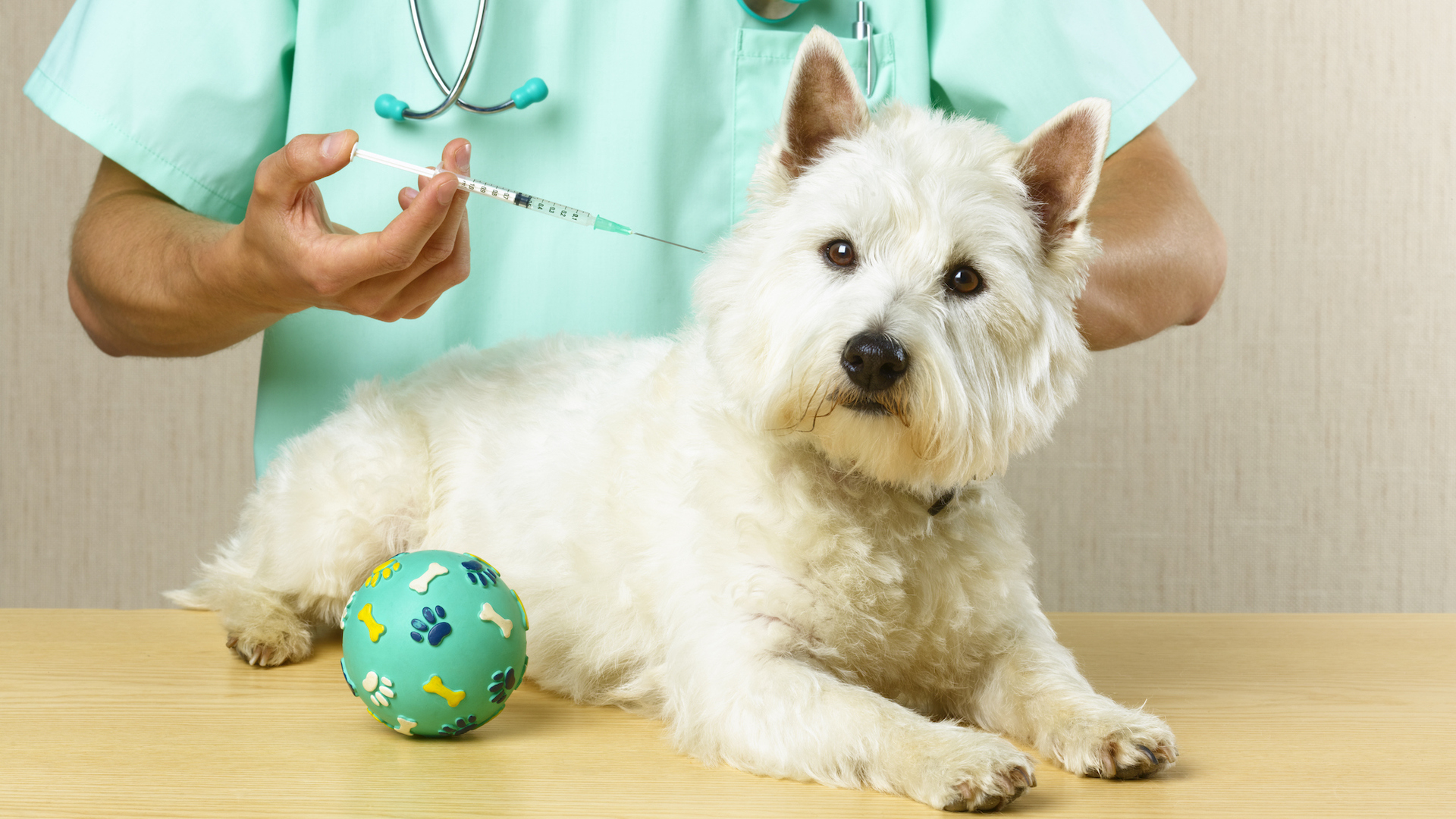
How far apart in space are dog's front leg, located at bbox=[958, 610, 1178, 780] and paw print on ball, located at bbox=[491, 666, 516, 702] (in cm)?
60

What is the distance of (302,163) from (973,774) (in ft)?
3.67

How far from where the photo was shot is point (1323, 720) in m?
1.43

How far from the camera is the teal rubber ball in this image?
4.18 ft

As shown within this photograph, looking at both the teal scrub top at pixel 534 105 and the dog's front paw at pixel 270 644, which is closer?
the dog's front paw at pixel 270 644

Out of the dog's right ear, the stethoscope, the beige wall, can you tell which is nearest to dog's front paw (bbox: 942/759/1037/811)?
the dog's right ear

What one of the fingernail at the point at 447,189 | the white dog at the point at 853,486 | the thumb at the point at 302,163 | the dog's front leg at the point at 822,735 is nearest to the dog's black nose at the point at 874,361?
the white dog at the point at 853,486

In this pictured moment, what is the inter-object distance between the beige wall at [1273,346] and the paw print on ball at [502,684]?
2412 mm

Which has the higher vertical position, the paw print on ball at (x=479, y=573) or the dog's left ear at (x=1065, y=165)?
the dog's left ear at (x=1065, y=165)

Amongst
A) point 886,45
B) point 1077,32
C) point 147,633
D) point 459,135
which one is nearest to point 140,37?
point 459,135

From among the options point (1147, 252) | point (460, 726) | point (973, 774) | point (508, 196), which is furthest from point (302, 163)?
point (1147, 252)

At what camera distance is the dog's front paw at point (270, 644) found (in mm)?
1723

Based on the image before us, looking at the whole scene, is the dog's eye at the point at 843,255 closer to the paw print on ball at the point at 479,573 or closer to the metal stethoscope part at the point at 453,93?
the paw print on ball at the point at 479,573

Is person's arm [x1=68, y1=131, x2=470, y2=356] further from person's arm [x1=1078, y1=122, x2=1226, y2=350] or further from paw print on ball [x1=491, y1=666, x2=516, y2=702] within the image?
person's arm [x1=1078, y1=122, x2=1226, y2=350]

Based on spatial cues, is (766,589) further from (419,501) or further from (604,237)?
(604,237)
